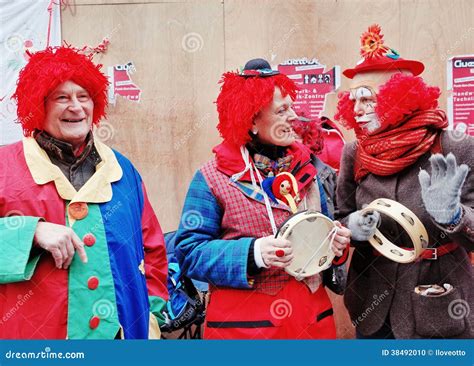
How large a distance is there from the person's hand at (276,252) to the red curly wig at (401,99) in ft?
1.81

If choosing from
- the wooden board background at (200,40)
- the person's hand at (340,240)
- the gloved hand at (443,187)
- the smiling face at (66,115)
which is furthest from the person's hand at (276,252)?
the wooden board background at (200,40)

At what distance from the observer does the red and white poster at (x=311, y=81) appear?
3057 millimetres

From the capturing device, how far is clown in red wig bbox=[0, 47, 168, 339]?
1.89m

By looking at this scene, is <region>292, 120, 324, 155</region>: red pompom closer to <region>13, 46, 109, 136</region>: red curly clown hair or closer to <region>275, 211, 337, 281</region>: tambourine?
<region>275, 211, 337, 281</region>: tambourine

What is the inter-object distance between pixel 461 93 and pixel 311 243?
1259mm

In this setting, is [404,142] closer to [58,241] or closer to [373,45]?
[373,45]

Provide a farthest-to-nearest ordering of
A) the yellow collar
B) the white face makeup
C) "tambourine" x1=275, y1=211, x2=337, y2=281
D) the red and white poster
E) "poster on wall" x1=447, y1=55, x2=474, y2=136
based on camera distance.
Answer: the red and white poster < "poster on wall" x1=447, y1=55, x2=474, y2=136 < the white face makeup < "tambourine" x1=275, y1=211, x2=337, y2=281 < the yellow collar

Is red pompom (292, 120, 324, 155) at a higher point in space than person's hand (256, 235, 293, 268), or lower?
higher

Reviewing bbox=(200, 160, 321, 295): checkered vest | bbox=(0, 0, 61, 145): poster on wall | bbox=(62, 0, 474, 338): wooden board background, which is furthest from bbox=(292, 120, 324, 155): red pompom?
bbox=(0, 0, 61, 145): poster on wall

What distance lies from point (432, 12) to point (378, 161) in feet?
3.06

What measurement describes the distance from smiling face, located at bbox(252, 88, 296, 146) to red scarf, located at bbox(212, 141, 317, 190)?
7cm

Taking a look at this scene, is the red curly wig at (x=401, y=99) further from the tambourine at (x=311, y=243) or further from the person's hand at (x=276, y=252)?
the person's hand at (x=276, y=252)

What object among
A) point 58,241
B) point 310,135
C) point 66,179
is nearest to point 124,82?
point 310,135

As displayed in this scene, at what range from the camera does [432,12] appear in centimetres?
279
